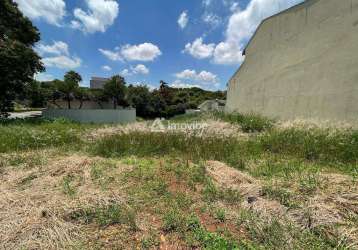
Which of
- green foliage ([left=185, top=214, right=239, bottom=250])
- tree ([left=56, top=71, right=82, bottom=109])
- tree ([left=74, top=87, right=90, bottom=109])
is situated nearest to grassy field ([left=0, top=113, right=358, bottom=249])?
green foliage ([left=185, top=214, right=239, bottom=250])

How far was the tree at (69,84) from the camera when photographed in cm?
2595

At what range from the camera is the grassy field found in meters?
2.25

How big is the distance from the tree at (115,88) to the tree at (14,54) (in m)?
15.3

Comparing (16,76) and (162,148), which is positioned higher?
(16,76)

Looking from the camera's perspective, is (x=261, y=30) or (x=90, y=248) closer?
(x=90, y=248)

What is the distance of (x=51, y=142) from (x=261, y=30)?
12098 millimetres

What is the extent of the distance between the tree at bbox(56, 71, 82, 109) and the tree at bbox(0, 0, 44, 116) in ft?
38.2

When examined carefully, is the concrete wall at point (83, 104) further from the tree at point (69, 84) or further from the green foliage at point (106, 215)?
the green foliage at point (106, 215)

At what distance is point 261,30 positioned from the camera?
43.2ft

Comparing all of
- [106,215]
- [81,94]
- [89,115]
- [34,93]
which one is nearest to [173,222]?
[106,215]

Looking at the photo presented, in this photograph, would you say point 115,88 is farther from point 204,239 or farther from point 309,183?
point 204,239

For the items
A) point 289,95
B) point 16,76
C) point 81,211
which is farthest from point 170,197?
point 16,76

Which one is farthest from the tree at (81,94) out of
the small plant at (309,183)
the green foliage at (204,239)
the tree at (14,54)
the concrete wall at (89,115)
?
the green foliage at (204,239)

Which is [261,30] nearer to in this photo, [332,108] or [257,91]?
[257,91]
